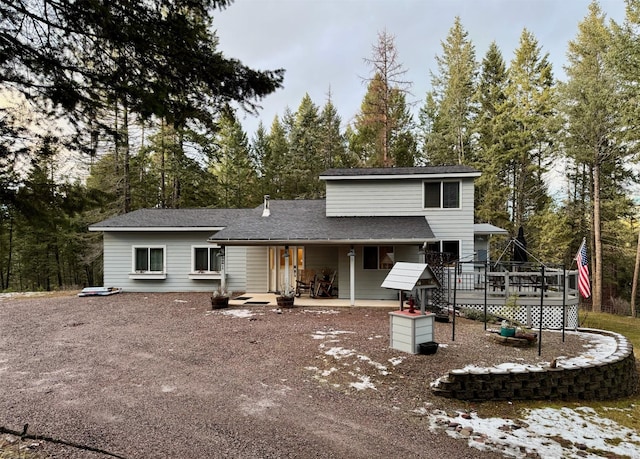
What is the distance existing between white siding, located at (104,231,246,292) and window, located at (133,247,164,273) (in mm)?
200

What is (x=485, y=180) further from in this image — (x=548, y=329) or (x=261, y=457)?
(x=261, y=457)

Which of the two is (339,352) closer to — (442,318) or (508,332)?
(508,332)

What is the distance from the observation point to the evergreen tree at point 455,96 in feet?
72.6

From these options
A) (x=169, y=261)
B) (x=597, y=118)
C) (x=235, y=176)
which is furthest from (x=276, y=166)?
(x=597, y=118)

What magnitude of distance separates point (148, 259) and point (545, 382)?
14.3 meters

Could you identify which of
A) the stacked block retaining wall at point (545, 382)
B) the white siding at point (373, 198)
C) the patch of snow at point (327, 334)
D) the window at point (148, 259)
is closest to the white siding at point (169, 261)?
the window at point (148, 259)

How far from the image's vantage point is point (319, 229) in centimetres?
1264

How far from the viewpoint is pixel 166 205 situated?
76.1 ft

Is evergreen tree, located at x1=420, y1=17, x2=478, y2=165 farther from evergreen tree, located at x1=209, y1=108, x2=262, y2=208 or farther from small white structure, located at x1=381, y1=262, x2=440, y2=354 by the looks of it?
small white structure, located at x1=381, y1=262, x2=440, y2=354

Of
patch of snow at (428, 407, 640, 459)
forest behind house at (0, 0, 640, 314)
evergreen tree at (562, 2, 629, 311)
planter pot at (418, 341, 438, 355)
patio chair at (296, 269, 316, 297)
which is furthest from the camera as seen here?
evergreen tree at (562, 2, 629, 311)

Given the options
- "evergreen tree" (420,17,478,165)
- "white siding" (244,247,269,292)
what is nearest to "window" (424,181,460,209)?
"white siding" (244,247,269,292)

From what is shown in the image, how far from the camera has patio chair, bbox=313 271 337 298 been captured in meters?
13.1

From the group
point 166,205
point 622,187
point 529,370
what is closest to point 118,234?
point 166,205

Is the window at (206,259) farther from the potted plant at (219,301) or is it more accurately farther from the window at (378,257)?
the window at (378,257)
